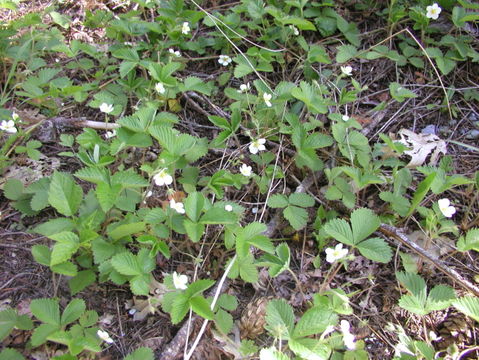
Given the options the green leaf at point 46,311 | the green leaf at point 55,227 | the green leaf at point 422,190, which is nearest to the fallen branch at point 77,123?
the green leaf at point 55,227

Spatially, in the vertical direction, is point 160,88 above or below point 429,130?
above

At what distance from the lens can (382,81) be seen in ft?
10.2

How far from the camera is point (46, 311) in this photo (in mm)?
1802

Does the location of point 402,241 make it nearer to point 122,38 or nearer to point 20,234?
point 20,234

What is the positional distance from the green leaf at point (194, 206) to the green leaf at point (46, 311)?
70 cm

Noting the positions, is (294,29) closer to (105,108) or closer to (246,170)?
(246,170)

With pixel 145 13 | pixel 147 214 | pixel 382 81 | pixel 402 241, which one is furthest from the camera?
pixel 145 13

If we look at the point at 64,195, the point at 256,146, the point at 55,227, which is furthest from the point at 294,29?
the point at 55,227

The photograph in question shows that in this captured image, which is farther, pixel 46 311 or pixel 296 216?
pixel 296 216

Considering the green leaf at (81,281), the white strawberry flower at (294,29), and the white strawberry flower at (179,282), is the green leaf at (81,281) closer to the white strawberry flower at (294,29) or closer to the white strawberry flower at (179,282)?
the white strawberry flower at (179,282)

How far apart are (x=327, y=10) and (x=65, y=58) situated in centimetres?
204

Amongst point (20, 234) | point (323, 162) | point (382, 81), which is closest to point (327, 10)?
point (382, 81)

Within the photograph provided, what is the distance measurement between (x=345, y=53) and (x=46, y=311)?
243 centimetres

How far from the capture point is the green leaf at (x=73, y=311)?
181 cm
